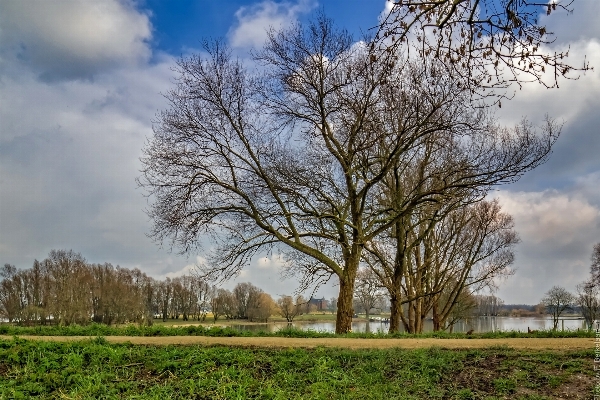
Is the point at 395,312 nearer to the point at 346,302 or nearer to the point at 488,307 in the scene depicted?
the point at 346,302

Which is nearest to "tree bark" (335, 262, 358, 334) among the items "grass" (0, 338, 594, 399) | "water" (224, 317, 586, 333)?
"water" (224, 317, 586, 333)

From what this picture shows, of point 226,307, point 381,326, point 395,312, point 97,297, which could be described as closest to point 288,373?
point 395,312

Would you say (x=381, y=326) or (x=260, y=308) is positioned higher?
(x=381, y=326)

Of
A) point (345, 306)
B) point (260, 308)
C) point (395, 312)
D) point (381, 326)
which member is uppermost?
point (345, 306)

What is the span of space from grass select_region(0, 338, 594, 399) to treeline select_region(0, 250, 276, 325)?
2568 cm

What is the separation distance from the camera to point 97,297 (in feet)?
139

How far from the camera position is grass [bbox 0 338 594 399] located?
668cm

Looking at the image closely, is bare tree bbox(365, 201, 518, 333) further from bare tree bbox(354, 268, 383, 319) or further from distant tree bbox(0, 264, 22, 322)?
distant tree bbox(0, 264, 22, 322)

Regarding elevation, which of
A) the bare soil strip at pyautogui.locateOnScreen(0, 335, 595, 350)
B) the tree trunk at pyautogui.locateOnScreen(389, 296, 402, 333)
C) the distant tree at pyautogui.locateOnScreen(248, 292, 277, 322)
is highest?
the bare soil strip at pyautogui.locateOnScreen(0, 335, 595, 350)

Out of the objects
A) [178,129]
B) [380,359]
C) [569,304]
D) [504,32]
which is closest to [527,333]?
[380,359]

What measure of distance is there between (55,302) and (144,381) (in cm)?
3763

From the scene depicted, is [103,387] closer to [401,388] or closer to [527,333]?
[401,388]

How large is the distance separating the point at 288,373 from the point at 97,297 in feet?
130

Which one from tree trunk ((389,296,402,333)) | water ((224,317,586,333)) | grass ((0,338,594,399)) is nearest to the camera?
grass ((0,338,594,399))
